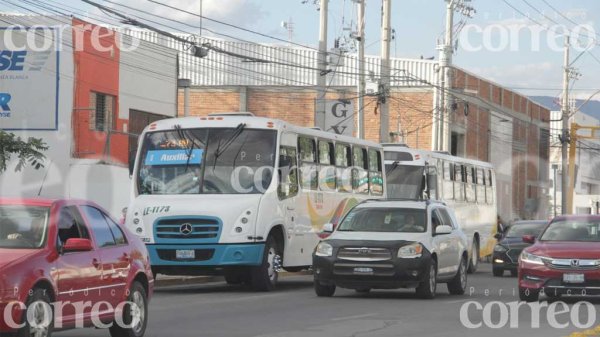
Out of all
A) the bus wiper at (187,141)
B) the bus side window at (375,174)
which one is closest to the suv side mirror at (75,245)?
the bus wiper at (187,141)

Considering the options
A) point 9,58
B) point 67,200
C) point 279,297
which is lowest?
point 279,297

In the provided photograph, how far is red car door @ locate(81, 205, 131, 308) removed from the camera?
12.9 m

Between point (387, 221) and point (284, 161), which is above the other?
point (284, 161)

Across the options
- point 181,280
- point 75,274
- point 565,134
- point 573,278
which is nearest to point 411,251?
point 573,278

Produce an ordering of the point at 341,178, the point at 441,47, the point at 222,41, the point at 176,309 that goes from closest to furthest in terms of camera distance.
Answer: the point at 176,309 → the point at 341,178 → the point at 441,47 → the point at 222,41

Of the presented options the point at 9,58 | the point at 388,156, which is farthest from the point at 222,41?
the point at 388,156

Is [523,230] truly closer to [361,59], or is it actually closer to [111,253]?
[361,59]

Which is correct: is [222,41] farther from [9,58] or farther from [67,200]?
[67,200]

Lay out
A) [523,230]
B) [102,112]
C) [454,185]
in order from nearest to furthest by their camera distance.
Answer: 1. [523,230]
2. [454,185]
3. [102,112]

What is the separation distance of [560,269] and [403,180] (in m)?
14.7

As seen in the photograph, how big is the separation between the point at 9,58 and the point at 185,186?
59.6 feet

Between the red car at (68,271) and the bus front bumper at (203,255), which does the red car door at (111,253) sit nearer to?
the red car at (68,271)

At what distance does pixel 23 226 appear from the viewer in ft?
39.2

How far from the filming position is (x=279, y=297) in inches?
878
